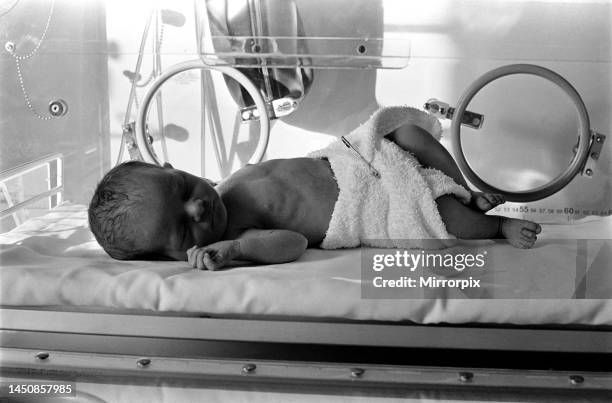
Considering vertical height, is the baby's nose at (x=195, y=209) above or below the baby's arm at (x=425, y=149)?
below

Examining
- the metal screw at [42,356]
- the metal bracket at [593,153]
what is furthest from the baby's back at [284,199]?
the metal bracket at [593,153]

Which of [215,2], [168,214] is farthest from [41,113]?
[168,214]

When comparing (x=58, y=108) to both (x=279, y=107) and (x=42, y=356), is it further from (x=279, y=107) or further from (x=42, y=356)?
(x=42, y=356)

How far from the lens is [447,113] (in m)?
1.73

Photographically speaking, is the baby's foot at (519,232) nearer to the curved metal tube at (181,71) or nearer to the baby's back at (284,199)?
the baby's back at (284,199)

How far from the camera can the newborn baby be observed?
111 cm

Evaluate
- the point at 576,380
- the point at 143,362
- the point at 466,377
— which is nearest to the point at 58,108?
the point at 143,362

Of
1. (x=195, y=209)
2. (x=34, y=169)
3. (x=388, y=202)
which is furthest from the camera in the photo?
(x=34, y=169)

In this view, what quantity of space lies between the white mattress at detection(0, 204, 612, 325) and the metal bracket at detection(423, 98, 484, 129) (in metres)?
0.62

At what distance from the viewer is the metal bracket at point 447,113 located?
1.72 meters

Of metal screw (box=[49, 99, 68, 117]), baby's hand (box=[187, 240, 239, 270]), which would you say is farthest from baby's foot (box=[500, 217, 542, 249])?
metal screw (box=[49, 99, 68, 117])

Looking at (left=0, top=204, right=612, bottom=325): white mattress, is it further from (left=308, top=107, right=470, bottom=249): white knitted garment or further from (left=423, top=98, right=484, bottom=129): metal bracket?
(left=423, top=98, right=484, bottom=129): metal bracket

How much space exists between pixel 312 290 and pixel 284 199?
0.26m

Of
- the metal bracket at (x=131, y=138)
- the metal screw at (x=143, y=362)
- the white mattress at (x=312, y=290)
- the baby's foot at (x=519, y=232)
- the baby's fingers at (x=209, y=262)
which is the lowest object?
the metal screw at (x=143, y=362)
